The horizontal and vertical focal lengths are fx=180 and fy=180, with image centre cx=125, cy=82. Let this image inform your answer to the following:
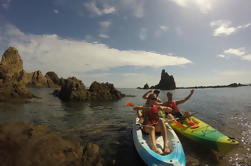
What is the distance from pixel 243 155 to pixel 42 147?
877 cm

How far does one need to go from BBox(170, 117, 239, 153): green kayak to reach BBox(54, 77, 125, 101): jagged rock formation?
2342 centimetres

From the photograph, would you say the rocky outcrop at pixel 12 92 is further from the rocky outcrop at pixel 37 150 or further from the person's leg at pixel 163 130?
the person's leg at pixel 163 130

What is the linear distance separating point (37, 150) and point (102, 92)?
27967 millimetres

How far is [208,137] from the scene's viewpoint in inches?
337

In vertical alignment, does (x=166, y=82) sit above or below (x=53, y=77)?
below

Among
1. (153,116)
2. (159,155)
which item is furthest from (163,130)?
(159,155)

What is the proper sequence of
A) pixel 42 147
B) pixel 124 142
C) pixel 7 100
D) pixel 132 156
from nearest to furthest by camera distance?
pixel 42 147 → pixel 132 156 → pixel 124 142 → pixel 7 100

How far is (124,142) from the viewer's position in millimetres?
9836

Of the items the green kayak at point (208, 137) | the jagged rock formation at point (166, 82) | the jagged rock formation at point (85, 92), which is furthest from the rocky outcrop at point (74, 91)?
the jagged rock formation at point (166, 82)

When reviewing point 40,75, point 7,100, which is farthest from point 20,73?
point 7,100

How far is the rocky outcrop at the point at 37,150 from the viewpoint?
6.04 metres

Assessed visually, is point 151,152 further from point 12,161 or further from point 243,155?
point 243,155

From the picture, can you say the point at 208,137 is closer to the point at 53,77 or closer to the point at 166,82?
the point at 166,82

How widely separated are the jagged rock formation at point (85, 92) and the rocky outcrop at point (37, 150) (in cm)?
2376
